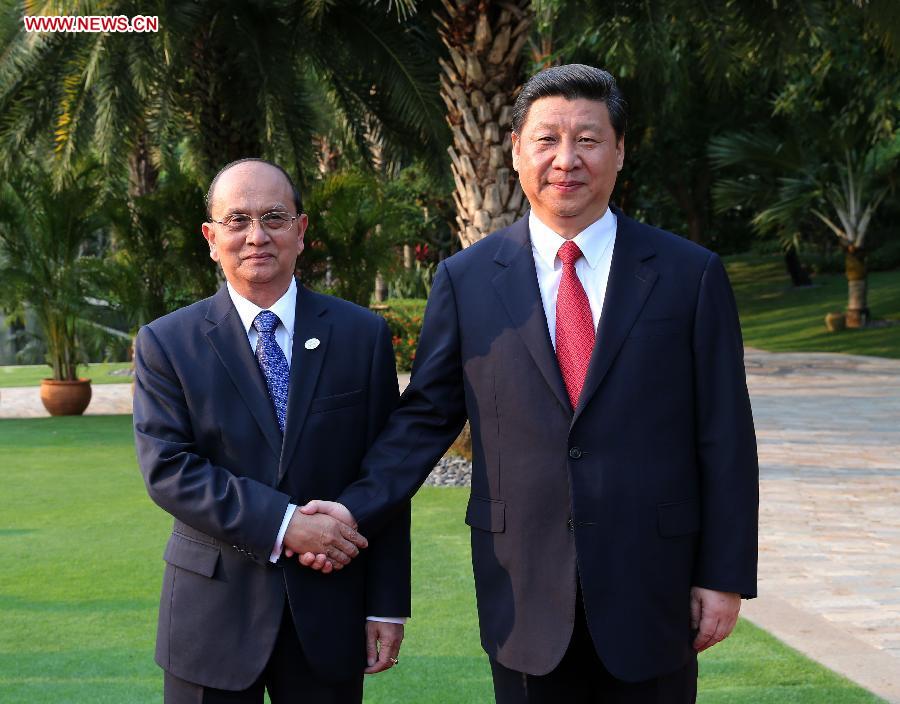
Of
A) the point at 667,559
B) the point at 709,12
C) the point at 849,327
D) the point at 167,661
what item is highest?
the point at 709,12

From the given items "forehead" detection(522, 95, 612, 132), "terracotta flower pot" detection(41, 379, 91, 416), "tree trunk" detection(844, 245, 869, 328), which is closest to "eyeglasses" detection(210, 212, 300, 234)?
"forehead" detection(522, 95, 612, 132)

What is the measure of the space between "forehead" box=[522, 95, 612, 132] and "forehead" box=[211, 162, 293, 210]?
641 millimetres

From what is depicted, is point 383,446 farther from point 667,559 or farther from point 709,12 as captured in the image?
point 709,12

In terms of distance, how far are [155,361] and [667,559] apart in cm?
131

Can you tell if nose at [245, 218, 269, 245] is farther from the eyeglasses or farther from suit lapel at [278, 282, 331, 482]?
suit lapel at [278, 282, 331, 482]

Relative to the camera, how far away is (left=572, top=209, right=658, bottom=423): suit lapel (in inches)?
105

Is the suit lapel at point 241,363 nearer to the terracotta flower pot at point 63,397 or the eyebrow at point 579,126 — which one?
the eyebrow at point 579,126

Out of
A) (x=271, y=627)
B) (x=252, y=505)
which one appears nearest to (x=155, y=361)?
(x=252, y=505)

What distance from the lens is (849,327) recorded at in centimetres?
2434

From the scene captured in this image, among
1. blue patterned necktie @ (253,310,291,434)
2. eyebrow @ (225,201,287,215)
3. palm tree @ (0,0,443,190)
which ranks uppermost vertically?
palm tree @ (0,0,443,190)

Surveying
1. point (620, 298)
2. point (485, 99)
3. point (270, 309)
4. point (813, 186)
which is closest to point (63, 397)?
point (485, 99)

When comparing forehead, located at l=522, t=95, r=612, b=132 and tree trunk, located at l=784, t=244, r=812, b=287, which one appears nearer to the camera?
forehead, located at l=522, t=95, r=612, b=132

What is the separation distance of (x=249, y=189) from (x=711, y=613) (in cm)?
149

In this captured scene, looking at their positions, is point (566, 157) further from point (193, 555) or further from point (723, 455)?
point (193, 555)
